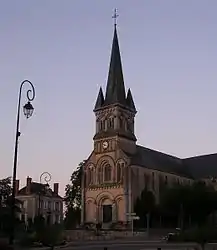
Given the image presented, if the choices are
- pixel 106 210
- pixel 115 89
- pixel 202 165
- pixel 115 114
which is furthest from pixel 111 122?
pixel 202 165

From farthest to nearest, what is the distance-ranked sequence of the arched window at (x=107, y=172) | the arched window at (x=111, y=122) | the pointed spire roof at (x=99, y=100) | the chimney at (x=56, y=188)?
the chimney at (x=56, y=188) < the pointed spire roof at (x=99, y=100) < the arched window at (x=111, y=122) < the arched window at (x=107, y=172)

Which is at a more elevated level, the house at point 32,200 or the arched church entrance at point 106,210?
the house at point 32,200

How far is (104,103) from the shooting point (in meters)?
85.5

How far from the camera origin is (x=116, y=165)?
7944 cm

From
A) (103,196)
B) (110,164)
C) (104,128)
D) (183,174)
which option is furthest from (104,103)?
(183,174)

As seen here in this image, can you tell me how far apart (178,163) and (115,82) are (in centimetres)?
2430

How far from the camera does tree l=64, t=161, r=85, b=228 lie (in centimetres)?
8644

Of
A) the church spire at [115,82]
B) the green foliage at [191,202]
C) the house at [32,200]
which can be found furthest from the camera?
the house at [32,200]

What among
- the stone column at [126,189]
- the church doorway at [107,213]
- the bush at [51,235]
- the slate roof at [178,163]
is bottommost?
the bush at [51,235]

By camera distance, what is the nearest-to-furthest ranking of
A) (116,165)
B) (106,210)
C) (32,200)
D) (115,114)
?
(106,210)
(116,165)
(115,114)
(32,200)

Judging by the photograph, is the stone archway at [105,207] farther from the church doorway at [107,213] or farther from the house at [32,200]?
the house at [32,200]

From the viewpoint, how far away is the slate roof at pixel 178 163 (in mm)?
84438

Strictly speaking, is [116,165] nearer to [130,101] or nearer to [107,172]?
[107,172]

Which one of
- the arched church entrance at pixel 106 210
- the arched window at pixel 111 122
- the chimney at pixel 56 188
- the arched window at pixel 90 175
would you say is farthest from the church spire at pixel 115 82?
the chimney at pixel 56 188
